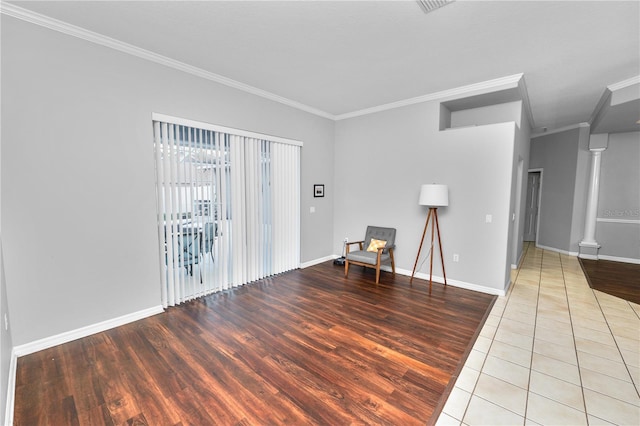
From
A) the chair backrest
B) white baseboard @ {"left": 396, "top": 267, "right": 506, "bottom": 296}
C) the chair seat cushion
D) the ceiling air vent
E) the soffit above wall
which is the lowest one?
white baseboard @ {"left": 396, "top": 267, "right": 506, "bottom": 296}

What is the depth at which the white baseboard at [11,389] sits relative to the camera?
166 centimetres

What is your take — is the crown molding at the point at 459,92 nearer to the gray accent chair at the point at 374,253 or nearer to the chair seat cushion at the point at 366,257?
the gray accent chair at the point at 374,253

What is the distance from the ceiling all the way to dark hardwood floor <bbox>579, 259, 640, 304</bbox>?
301 centimetres

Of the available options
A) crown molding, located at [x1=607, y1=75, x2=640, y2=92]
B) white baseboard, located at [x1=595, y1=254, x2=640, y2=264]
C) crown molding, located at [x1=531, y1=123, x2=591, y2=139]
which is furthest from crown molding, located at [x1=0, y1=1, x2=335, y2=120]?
white baseboard, located at [x1=595, y1=254, x2=640, y2=264]

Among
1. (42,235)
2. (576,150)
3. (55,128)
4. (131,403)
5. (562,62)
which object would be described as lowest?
(131,403)

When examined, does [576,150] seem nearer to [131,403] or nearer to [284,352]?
[284,352]

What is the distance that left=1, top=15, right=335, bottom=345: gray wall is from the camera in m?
2.32

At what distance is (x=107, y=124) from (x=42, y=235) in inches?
47.4

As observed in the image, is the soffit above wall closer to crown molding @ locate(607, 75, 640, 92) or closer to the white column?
crown molding @ locate(607, 75, 640, 92)

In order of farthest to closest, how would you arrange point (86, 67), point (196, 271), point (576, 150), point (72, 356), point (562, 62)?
point (576, 150), point (196, 271), point (562, 62), point (86, 67), point (72, 356)

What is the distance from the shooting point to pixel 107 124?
275 centimetres

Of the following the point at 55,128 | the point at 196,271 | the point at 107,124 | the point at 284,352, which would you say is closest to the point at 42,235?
the point at 55,128

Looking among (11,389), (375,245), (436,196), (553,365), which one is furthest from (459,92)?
(11,389)

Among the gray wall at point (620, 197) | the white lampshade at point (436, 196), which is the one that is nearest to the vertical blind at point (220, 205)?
the white lampshade at point (436, 196)
